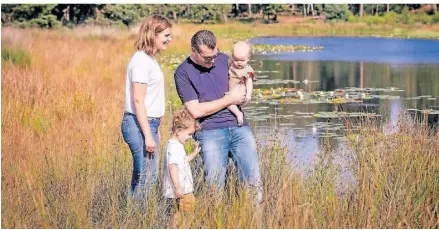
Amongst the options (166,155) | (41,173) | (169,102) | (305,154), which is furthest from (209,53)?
(169,102)

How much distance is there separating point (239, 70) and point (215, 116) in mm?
307

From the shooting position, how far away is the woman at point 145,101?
452cm

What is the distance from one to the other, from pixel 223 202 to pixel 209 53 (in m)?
0.88

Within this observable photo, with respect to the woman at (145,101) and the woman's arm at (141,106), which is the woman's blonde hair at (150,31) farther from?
the woman's arm at (141,106)

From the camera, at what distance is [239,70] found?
477 cm

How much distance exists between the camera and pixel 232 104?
15.3 ft

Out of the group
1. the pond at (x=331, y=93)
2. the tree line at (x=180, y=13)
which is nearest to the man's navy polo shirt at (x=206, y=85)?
the pond at (x=331, y=93)

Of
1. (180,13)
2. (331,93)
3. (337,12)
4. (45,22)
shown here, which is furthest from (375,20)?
(331,93)

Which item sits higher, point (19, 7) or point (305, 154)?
point (19, 7)

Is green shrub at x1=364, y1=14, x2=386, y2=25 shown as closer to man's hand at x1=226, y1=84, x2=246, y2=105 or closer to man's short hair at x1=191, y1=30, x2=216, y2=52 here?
man's hand at x1=226, y1=84, x2=246, y2=105

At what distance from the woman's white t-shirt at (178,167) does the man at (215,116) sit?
0.16 metres

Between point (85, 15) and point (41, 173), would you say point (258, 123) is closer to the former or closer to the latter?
point (41, 173)

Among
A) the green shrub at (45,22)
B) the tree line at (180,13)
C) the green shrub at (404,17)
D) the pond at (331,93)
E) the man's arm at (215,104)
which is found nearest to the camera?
the man's arm at (215,104)

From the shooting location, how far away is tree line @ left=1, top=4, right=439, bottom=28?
28.5 meters
